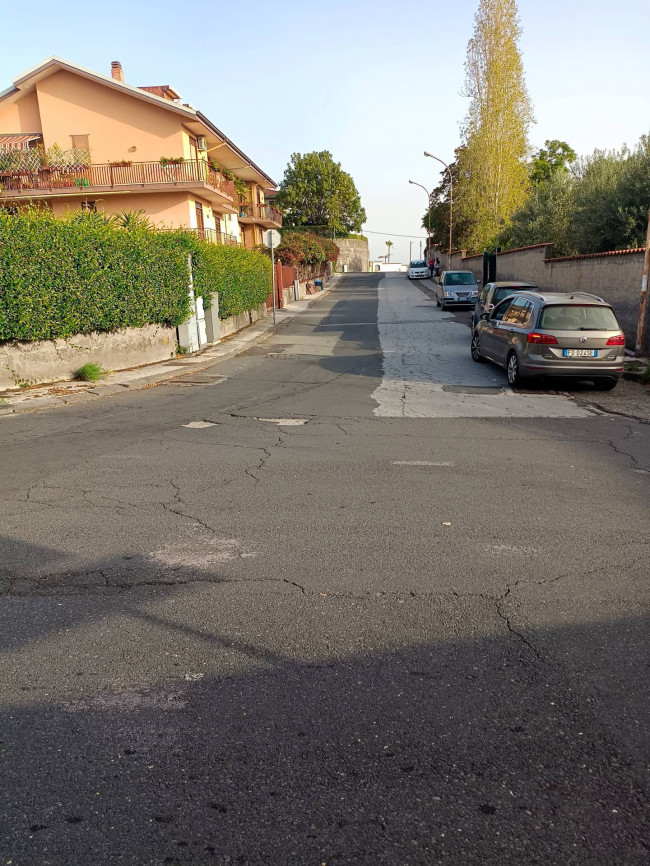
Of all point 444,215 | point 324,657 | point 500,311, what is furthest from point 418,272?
point 324,657

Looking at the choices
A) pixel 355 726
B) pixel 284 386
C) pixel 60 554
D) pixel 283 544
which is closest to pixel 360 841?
pixel 355 726

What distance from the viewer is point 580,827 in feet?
7.92

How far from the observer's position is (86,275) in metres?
13.4

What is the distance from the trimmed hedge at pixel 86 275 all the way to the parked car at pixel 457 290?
53.4ft

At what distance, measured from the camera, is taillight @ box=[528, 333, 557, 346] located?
38.5 ft

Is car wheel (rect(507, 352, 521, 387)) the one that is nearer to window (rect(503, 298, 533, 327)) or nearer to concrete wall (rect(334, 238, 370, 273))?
window (rect(503, 298, 533, 327))

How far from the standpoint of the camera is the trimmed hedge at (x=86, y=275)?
11938 mm

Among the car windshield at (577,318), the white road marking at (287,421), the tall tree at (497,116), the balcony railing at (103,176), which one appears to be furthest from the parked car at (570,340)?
the tall tree at (497,116)

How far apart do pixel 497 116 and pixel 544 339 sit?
3653cm

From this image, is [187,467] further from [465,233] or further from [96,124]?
[465,233]

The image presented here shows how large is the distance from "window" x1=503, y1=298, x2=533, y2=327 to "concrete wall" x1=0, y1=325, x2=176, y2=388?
813 centimetres

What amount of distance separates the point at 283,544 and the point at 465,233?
58.0 metres

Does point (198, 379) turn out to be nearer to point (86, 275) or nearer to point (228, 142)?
point (86, 275)

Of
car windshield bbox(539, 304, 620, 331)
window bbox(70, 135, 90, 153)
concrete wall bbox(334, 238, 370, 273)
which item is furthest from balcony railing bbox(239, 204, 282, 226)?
concrete wall bbox(334, 238, 370, 273)
